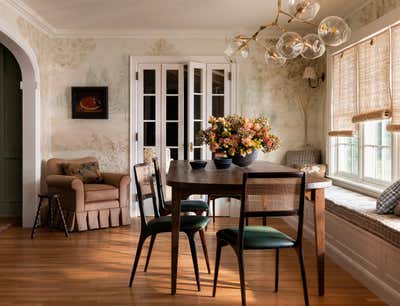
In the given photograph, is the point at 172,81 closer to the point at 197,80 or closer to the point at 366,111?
the point at 197,80

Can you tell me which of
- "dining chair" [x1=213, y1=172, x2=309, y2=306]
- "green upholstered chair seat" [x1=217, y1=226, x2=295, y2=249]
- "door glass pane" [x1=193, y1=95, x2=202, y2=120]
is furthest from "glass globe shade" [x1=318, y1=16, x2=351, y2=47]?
"door glass pane" [x1=193, y1=95, x2=202, y2=120]

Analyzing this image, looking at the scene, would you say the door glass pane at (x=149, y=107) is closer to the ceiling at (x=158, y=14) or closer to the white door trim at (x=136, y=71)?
the white door trim at (x=136, y=71)

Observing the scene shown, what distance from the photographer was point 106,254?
471 centimetres

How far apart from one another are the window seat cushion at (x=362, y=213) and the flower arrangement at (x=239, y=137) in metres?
0.91

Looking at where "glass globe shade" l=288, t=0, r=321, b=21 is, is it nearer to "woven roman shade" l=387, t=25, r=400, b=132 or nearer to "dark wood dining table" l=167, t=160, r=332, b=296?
"dark wood dining table" l=167, t=160, r=332, b=296

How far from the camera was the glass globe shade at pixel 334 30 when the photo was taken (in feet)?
9.77

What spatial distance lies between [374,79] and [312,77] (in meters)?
1.78

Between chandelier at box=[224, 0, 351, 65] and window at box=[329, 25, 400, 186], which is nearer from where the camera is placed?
chandelier at box=[224, 0, 351, 65]

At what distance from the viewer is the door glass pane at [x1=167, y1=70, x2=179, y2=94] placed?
681cm

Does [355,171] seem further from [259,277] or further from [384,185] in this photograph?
[259,277]

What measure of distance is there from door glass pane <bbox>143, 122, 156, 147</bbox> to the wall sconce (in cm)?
235

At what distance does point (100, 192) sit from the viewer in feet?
19.6

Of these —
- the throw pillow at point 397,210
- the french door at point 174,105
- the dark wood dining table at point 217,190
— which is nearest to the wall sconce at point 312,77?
the french door at point 174,105

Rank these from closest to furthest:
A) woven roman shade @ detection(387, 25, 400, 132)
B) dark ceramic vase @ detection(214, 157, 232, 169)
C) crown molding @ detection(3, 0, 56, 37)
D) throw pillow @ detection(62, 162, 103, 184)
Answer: dark ceramic vase @ detection(214, 157, 232, 169), woven roman shade @ detection(387, 25, 400, 132), crown molding @ detection(3, 0, 56, 37), throw pillow @ detection(62, 162, 103, 184)
